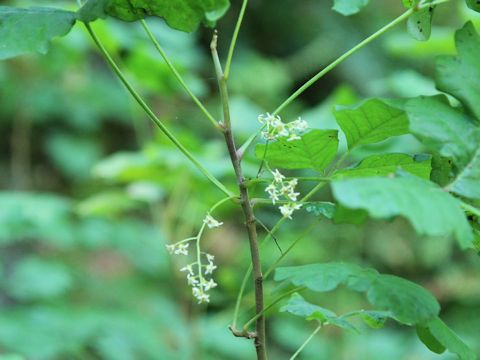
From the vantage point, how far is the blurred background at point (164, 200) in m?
1.98

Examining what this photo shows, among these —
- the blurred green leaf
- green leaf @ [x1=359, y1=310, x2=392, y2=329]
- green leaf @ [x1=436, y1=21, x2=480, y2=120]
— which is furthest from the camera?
the blurred green leaf

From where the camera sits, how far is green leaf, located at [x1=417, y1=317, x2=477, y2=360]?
0.64 m

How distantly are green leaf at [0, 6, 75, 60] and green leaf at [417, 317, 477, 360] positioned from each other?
1.47 ft

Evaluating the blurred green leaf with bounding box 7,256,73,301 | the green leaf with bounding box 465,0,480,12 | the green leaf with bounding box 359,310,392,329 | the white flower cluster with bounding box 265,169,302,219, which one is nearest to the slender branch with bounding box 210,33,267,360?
the white flower cluster with bounding box 265,169,302,219

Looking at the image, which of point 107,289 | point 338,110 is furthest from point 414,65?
point 338,110

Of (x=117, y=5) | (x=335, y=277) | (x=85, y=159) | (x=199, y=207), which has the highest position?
(x=117, y=5)

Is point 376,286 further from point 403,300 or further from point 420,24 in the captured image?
point 420,24

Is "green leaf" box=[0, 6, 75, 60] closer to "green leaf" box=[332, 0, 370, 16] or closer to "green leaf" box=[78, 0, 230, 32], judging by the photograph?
"green leaf" box=[78, 0, 230, 32]

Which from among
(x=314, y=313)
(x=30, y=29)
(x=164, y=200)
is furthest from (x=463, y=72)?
(x=164, y=200)

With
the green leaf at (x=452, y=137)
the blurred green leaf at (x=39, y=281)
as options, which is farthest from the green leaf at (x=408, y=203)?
the blurred green leaf at (x=39, y=281)

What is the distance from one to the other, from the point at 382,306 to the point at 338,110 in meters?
0.19

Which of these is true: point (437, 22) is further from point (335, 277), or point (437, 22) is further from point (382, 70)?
point (335, 277)

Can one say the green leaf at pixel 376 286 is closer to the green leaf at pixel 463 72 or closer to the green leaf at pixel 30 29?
the green leaf at pixel 463 72

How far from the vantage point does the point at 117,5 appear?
2.13 ft
